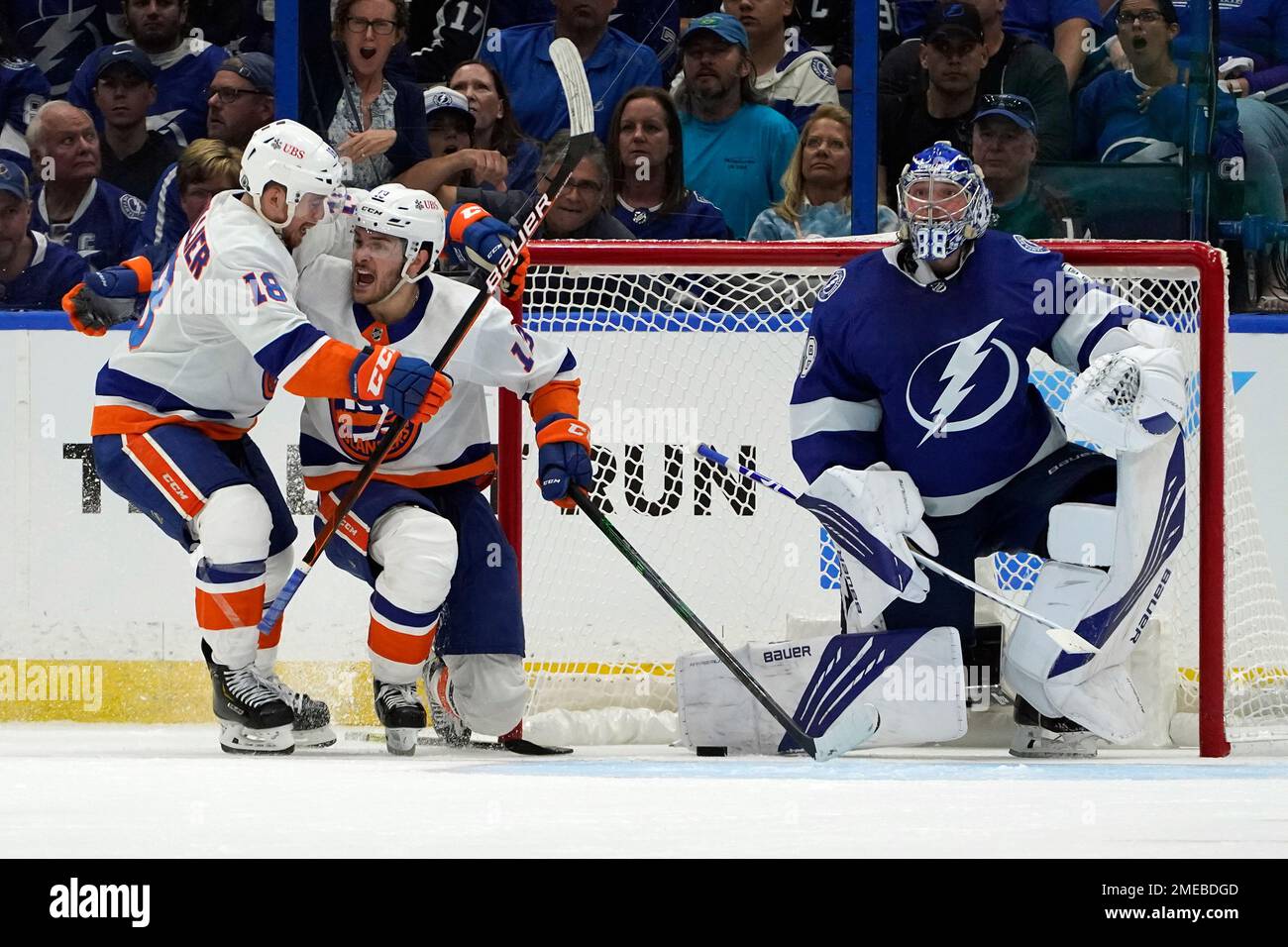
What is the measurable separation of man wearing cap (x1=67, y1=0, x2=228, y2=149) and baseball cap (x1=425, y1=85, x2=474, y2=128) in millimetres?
575

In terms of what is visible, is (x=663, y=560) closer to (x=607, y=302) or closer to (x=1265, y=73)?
(x=607, y=302)

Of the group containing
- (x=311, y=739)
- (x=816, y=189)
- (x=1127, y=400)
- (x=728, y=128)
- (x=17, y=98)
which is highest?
(x=17, y=98)

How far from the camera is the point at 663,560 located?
452cm

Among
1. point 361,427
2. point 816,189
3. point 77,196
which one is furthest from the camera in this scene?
point 77,196

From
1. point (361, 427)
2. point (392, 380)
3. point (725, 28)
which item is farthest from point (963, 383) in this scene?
point (725, 28)

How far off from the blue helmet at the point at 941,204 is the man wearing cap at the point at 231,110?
215 centimetres

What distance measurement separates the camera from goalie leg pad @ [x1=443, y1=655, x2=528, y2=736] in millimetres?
3953

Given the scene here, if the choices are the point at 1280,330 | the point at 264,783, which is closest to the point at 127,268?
the point at 264,783

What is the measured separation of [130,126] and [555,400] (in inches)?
76.1

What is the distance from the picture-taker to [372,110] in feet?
17.2

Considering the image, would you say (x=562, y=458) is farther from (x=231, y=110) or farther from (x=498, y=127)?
(x=231, y=110)

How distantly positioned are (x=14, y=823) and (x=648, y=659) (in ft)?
7.04

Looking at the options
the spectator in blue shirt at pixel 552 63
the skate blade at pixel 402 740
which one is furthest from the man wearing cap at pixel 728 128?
the skate blade at pixel 402 740

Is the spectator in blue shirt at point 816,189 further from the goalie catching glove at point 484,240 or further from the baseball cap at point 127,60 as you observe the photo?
the baseball cap at point 127,60
